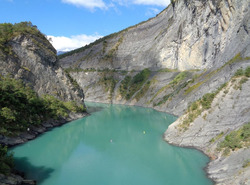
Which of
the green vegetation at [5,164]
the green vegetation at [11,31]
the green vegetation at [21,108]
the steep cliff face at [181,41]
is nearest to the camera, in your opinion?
the green vegetation at [5,164]

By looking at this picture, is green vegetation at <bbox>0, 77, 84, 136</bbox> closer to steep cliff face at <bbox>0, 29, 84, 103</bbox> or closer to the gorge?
steep cliff face at <bbox>0, 29, 84, 103</bbox>

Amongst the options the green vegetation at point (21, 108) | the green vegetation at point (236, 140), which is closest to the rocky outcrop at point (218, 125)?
the green vegetation at point (236, 140)

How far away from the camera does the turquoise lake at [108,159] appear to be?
799 inches

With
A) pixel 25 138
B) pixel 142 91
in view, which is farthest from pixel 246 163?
pixel 142 91

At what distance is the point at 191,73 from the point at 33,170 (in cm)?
5267

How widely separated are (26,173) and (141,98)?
184 ft

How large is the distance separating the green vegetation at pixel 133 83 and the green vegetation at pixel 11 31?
37195mm

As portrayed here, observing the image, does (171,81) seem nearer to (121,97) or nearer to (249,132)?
(121,97)

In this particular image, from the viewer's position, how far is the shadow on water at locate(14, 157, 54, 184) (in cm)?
1981

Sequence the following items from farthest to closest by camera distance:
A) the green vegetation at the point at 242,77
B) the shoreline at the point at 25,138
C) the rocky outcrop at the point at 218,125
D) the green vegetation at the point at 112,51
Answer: the green vegetation at the point at 112,51
the green vegetation at the point at 242,77
the rocky outcrop at the point at 218,125
the shoreline at the point at 25,138

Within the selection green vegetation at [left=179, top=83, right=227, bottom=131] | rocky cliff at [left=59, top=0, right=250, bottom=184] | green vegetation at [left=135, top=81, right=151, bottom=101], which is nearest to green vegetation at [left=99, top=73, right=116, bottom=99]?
rocky cliff at [left=59, top=0, right=250, bottom=184]

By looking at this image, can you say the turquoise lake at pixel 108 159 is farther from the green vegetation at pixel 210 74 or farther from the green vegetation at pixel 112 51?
the green vegetation at pixel 112 51

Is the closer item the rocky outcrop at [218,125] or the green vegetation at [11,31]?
the rocky outcrop at [218,125]

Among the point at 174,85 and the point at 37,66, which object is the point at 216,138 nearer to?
the point at 37,66
